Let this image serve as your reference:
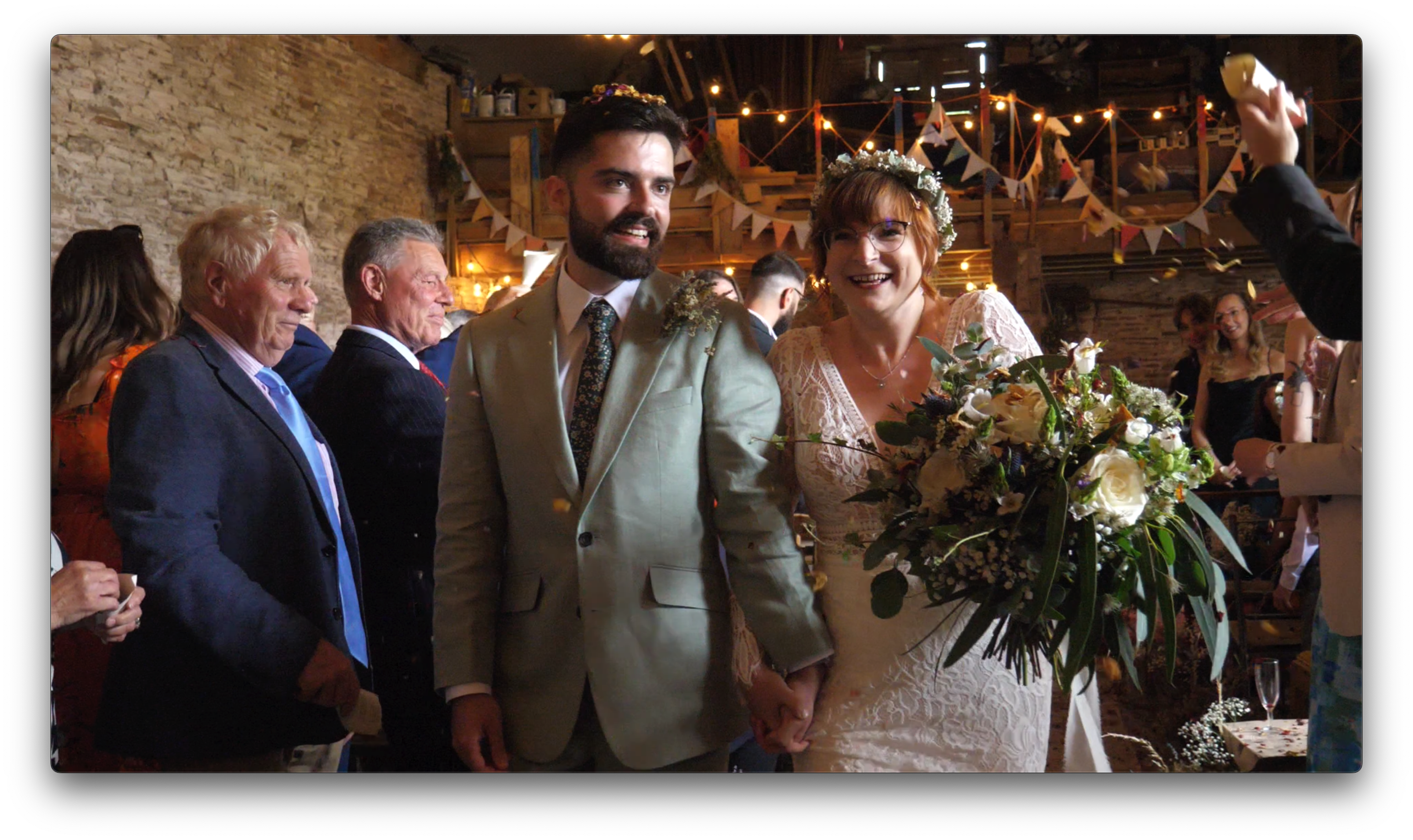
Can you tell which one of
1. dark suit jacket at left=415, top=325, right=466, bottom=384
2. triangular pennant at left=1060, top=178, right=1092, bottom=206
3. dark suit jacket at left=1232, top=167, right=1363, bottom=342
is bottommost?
dark suit jacket at left=415, top=325, right=466, bottom=384

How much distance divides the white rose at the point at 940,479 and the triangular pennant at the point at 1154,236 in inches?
35.9

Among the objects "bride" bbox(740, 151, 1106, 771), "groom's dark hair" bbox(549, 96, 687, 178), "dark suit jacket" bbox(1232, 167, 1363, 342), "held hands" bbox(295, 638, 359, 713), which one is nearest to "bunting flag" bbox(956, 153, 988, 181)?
"bride" bbox(740, 151, 1106, 771)

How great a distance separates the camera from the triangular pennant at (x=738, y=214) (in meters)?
2.33

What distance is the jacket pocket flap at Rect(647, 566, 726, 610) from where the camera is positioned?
6.50ft

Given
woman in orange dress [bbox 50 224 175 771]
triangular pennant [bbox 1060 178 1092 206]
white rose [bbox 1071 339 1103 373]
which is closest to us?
white rose [bbox 1071 339 1103 373]

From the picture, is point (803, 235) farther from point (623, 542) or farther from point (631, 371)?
point (623, 542)

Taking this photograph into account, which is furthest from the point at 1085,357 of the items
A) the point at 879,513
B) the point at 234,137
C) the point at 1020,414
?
the point at 234,137

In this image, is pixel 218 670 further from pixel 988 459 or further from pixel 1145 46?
pixel 1145 46

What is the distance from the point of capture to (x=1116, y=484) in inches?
66.8

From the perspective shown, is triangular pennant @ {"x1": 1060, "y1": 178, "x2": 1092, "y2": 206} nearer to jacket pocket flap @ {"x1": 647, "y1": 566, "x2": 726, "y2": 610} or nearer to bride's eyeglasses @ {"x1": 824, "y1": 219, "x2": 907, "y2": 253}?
bride's eyeglasses @ {"x1": 824, "y1": 219, "x2": 907, "y2": 253}

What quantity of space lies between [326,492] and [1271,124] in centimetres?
209

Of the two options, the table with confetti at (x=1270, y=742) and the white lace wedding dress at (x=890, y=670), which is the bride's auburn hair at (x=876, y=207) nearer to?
the white lace wedding dress at (x=890, y=670)

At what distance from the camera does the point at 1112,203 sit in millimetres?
2373

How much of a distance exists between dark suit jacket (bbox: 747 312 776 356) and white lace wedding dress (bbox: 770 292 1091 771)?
22cm
